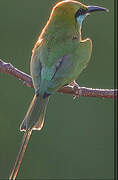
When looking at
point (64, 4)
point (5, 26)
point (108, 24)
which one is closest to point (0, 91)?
point (5, 26)

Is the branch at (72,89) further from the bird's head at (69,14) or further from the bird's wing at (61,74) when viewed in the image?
the bird's head at (69,14)

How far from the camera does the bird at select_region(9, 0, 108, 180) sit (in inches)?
131

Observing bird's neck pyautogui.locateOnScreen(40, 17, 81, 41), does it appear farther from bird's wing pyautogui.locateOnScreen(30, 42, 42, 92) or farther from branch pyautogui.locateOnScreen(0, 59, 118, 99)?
branch pyautogui.locateOnScreen(0, 59, 118, 99)

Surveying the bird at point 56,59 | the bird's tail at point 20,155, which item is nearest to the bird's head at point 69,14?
the bird at point 56,59

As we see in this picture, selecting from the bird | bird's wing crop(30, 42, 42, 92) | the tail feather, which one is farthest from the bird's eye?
the tail feather

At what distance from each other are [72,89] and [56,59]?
15 centimetres

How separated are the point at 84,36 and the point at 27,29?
0.43 meters

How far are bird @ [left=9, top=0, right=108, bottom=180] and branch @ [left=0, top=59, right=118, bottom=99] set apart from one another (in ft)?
0.15

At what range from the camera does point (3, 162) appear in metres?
5.28

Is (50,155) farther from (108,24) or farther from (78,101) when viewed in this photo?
(108,24)

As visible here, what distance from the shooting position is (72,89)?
3.50 metres

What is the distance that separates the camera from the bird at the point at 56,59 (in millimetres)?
3322

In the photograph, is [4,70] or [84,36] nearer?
[4,70]

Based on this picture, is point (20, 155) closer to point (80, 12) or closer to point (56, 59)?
point (56, 59)
